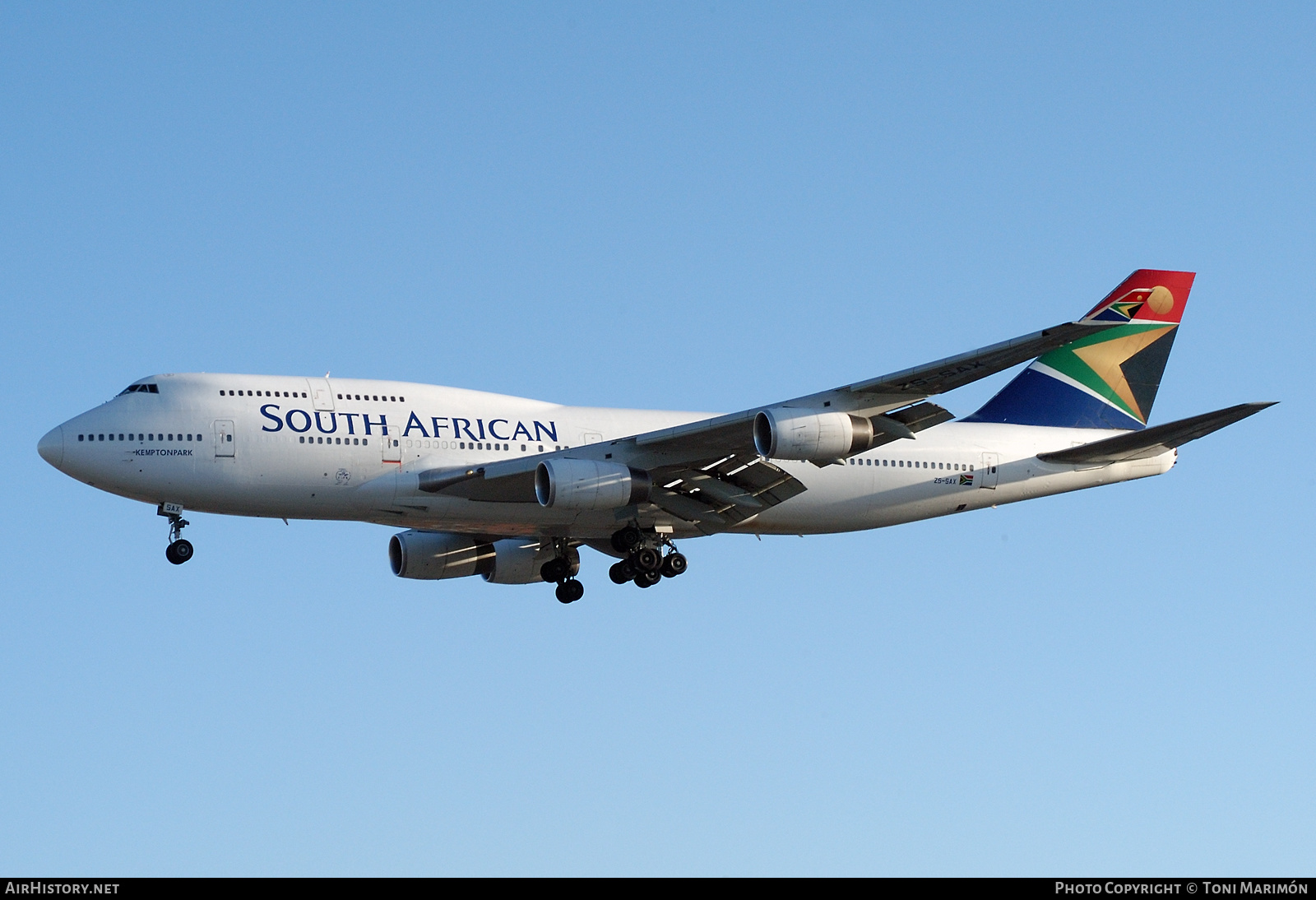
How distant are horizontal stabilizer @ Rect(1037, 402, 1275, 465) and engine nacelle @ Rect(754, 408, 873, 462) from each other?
8407 mm

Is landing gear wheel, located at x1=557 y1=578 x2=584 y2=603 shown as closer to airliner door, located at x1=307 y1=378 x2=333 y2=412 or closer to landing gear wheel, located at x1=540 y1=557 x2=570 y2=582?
landing gear wheel, located at x1=540 y1=557 x2=570 y2=582

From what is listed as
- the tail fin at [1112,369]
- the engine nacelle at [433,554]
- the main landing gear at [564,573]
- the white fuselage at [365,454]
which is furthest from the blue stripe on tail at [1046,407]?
the engine nacelle at [433,554]

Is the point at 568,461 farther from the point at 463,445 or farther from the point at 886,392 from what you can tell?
the point at 886,392

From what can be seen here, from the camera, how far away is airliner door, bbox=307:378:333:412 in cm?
3725

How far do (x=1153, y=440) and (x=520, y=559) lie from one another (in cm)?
1728

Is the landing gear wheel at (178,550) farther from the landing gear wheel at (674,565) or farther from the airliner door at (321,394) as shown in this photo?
the landing gear wheel at (674,565)

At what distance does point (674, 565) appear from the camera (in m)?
40.1

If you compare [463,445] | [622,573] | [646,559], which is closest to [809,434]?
[646,559]

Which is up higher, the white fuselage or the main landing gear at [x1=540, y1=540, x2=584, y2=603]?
the white fuselage

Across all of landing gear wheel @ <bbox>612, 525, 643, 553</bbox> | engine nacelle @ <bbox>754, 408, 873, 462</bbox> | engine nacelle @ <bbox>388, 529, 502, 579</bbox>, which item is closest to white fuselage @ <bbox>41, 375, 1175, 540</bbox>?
landing gear wheel @ <bbox>612, 525, 643, 553</bbox>

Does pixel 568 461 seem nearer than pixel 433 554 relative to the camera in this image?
Yes

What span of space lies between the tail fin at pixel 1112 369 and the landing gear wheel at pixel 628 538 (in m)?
10.9

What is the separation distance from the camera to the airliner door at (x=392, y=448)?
37188 mm
